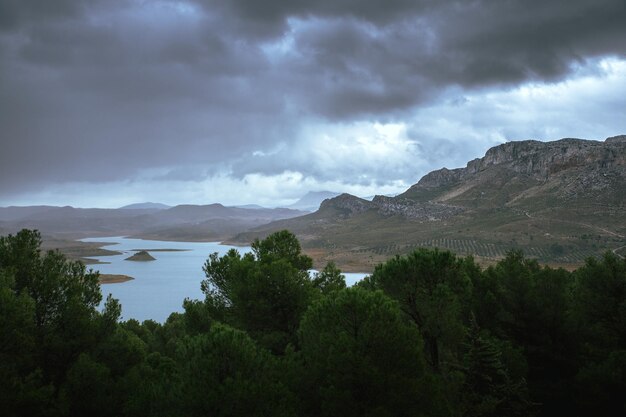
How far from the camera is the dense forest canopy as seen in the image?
545 inches

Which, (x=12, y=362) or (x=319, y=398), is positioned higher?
(x=12, y=362)

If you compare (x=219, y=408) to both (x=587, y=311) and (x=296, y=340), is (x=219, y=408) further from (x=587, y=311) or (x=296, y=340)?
(x=587, y=311)

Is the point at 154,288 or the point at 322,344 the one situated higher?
the point at 322,344

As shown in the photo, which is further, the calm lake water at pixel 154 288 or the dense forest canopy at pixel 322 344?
the calm lake water at pixel 154 288

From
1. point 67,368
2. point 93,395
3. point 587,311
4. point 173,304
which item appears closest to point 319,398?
point 93,395

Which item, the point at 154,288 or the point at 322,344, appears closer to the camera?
the point at 322,344

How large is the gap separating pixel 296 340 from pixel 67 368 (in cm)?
909

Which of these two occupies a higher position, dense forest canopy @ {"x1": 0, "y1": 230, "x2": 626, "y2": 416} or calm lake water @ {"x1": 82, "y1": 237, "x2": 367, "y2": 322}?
dense forest canopy @ {"x1": 0, "y1": 230, "x2": 626, "y2": 416}

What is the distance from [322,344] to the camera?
15320 mm

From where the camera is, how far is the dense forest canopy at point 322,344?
45.4ft

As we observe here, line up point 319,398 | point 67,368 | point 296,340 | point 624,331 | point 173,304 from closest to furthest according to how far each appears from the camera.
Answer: point 319,398, point 67,368, point 296,340, point 624,331, point 173,304

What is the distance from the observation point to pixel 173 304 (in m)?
83.5

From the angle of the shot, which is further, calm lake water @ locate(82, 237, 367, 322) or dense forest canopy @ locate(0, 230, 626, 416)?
calm lake water @ locate(82, 237, 367, 322)

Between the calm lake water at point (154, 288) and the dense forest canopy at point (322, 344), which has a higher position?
the dense forest canopy at point (322, 344)
